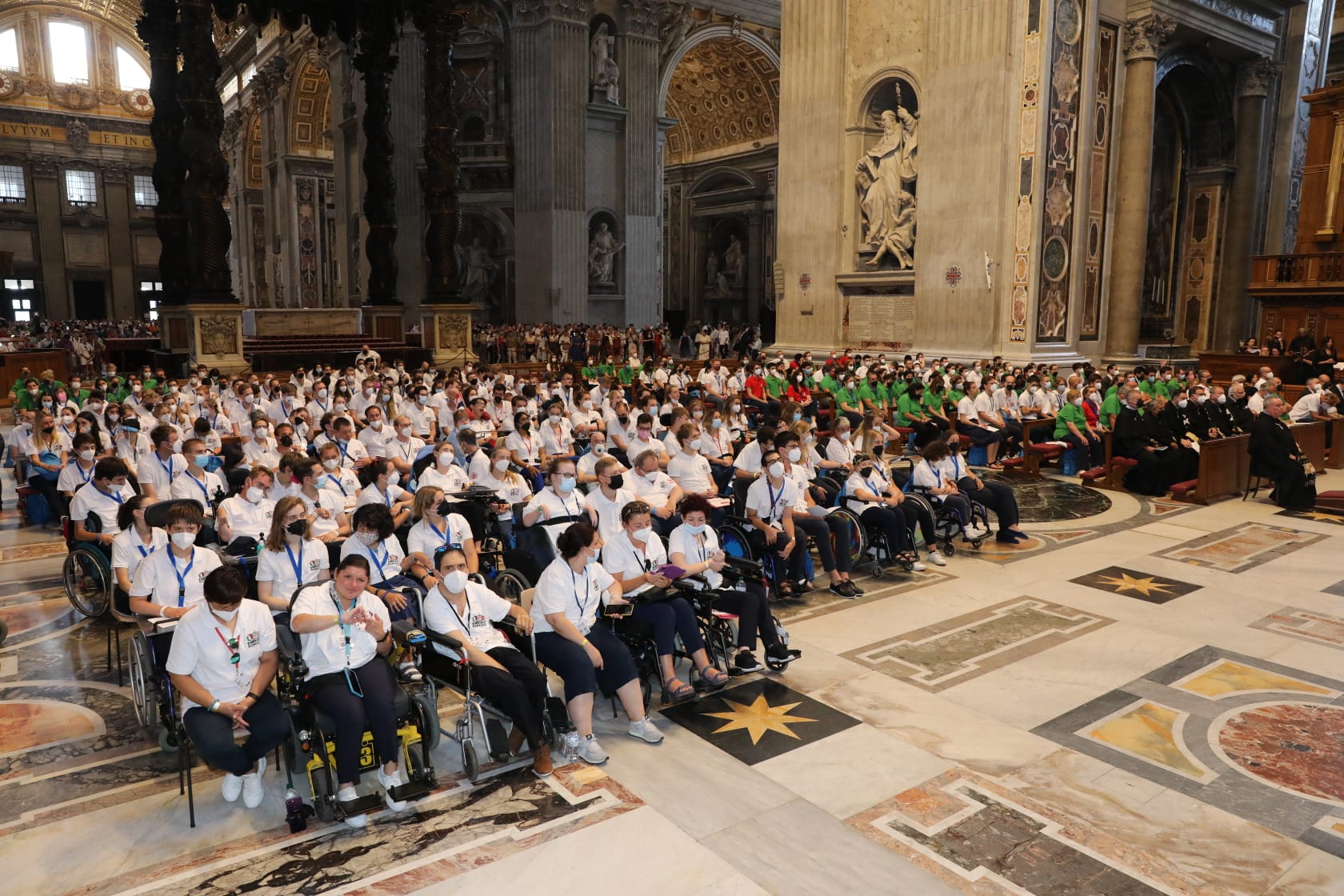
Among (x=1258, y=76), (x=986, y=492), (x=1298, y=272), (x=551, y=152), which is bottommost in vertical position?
(x=986, y=492)

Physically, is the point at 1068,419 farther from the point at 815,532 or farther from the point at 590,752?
the point at 590,752

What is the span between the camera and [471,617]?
5.71 meters

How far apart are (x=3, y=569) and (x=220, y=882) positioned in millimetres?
7094

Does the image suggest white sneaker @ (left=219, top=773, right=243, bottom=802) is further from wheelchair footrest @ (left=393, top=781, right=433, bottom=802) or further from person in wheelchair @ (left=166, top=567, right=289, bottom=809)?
wheelchair footrest @ (left=393, top=781, right=433, bottom=802)

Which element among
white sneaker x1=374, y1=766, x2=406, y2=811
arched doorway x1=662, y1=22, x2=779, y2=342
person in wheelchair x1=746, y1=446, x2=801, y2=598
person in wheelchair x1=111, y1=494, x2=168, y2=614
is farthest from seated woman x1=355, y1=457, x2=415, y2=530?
arched doorway x1=662, y1=22, x2=779, y2=342

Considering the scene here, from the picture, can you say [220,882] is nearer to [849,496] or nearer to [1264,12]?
[849,496]

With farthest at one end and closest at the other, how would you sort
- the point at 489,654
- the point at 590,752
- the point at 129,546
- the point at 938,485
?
the point at 938,485, the point at 129,546, the point at 489,654, the point at 590,752

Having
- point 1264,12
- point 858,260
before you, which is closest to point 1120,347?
point 858,260

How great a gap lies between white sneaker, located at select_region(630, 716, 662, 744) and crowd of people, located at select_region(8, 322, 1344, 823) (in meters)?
0.01

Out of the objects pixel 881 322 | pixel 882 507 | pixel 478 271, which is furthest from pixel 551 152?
pixel 882 507

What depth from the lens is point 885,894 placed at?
13.9 feet

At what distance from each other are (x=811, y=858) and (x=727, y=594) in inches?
93.7

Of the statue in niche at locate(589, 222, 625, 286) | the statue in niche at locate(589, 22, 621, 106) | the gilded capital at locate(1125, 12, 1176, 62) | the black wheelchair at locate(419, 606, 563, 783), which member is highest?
the statue in niche at locate(589, 22, 621, 106)

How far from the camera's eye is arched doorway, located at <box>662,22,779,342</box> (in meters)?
39.7
